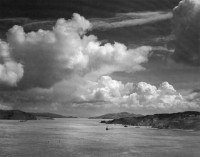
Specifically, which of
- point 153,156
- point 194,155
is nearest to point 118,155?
point 153,156

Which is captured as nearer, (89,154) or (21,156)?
(21,156)

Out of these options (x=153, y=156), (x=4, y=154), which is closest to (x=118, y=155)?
(x=153, y=156)

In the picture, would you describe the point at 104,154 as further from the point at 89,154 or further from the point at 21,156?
the point at 21,156

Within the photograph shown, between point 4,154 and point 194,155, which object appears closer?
point 4,154

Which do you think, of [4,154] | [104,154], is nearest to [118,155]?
[104,154]

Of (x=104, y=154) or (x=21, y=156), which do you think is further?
(x=104, y=154)

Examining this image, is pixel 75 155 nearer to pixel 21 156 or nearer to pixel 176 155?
pixel 21 156

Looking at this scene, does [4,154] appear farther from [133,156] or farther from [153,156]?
[153,156]
